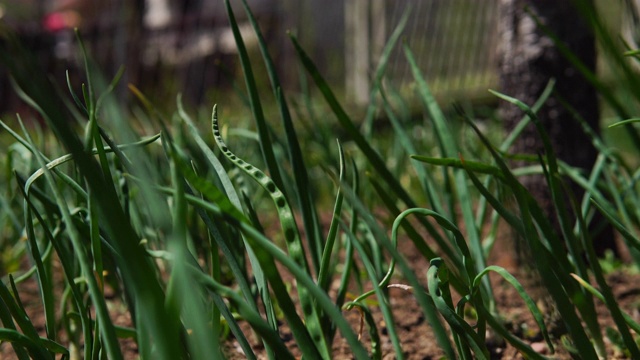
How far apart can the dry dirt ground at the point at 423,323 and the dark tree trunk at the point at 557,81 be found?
0.27 meters

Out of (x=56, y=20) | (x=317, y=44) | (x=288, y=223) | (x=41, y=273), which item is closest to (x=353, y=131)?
(x=288, y=223)

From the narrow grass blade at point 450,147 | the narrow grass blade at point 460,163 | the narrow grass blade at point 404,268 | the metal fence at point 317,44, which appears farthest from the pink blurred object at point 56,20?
the narrow grass blade at point 404,268

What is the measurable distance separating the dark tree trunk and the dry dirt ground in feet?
0.88

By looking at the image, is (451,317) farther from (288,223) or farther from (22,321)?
(22,321)

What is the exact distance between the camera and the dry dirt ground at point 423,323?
3.14 feet

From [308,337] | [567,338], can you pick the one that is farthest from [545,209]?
[308,337]

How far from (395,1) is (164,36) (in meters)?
2.59

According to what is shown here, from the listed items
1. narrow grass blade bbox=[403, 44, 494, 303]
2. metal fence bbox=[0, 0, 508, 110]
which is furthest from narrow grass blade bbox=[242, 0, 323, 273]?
metal fence bbox=[0, 0, 508, 110]

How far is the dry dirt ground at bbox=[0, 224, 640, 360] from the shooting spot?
957mm

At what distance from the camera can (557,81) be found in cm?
154

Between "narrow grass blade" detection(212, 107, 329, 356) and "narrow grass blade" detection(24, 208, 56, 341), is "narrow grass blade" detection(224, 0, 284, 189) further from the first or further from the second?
"narrow grass blade" detection(24, 208, 56, 341)

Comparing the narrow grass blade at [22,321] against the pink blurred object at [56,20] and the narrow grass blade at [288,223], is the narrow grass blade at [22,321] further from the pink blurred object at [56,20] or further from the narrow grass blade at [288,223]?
the pink blurred object at [56,20]

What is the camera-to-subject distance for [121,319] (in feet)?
4.02

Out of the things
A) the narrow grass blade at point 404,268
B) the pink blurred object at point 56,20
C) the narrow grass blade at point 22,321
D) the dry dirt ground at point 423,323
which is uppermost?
the pink blurred object at point 56,20
